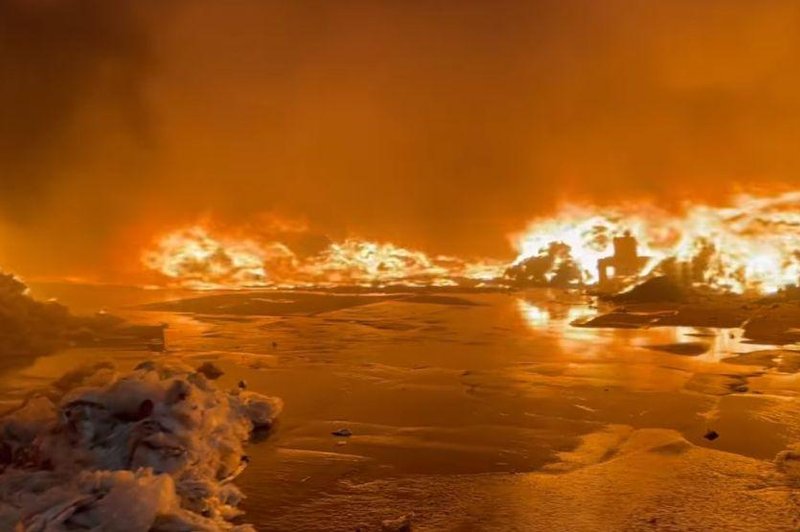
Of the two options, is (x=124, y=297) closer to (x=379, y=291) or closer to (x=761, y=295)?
(x=379, y=291)

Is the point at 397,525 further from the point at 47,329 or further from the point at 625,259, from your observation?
the point at 625,259

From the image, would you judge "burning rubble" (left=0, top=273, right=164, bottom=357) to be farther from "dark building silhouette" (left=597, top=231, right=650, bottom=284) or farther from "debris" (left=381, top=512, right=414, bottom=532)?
"dark building silhouette" (left=597, top=231, right=650, bottom=284)

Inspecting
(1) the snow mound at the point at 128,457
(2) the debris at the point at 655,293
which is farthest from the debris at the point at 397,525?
(2) the debris at the point at 655,293

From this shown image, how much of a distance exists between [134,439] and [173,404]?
90cm

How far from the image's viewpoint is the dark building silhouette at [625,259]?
213ft

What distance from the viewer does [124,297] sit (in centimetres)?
5416

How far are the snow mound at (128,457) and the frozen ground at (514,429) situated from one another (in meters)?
0.62

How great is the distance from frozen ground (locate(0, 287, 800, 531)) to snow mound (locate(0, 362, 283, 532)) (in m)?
0.62

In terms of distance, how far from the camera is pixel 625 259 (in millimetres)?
65625

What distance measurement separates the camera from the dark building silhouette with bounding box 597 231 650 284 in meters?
64.8

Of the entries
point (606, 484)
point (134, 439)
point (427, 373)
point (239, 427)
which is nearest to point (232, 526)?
point (134, 439)

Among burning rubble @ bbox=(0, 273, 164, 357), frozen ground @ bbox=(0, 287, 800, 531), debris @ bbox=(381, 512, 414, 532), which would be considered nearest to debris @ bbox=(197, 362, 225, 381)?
frozen ground @ bbox=(0, 287, 800, 531)

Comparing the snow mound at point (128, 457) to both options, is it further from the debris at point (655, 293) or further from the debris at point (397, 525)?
the debris at point (655, 293)

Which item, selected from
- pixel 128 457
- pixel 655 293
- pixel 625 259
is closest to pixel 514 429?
pixel 128 457
